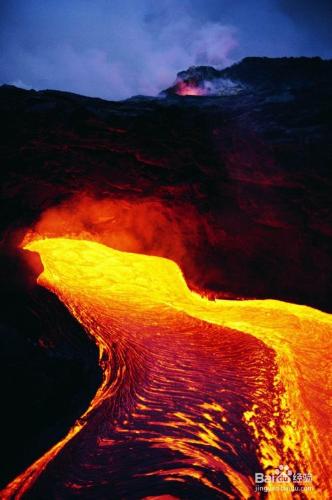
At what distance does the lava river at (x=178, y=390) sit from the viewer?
3.28 metres

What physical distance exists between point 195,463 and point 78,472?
1.42 m

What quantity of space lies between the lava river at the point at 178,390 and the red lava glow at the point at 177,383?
2 cm

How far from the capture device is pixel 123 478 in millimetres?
3320

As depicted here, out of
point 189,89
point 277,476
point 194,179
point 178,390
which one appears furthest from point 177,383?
point 189,89

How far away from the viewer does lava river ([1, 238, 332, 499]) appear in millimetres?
3275

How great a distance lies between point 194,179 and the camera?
363 cm

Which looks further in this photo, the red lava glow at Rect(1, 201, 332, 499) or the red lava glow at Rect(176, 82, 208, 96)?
the red lava glow at Rect(176, 82, 208, 96)

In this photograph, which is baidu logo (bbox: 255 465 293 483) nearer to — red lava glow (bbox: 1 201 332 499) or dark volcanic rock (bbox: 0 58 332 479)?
red lava glow (bbox: 1 201 332 499)

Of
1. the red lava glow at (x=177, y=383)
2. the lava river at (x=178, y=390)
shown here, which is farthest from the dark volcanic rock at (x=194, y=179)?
the lava river at (x=178, y=390)

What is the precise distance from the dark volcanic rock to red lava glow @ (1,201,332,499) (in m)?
0.29

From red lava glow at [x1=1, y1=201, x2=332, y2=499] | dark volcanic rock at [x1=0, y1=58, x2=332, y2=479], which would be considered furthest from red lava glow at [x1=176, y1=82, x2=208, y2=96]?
red lava glow at [x1=1, y1=201, x2=332, y2=499]

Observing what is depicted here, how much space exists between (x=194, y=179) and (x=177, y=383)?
3.51 metres

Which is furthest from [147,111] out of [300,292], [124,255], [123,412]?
[123,412]

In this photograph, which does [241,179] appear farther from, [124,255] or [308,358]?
[308,358]
